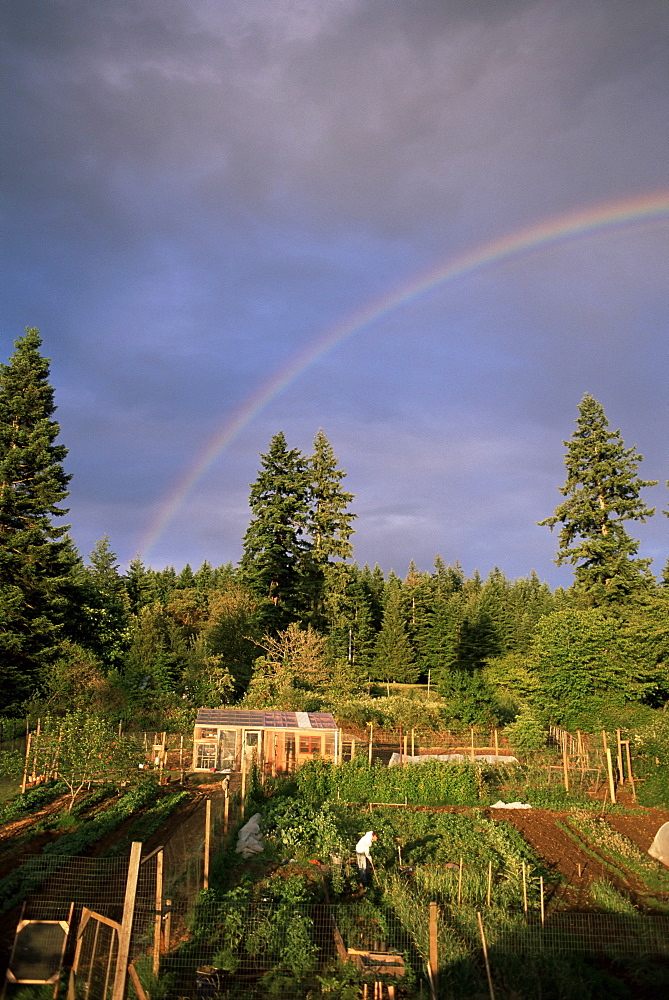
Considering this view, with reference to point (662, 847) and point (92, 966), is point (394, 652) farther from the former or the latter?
point (92, 966)

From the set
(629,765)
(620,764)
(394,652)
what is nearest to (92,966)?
(629,765)

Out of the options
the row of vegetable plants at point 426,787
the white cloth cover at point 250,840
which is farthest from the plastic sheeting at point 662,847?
the white cloth cover at point 250,840

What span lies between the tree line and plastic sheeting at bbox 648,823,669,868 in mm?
12015

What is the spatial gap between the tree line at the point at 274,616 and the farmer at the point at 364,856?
52.9 feet

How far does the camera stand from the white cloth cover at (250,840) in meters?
13.1

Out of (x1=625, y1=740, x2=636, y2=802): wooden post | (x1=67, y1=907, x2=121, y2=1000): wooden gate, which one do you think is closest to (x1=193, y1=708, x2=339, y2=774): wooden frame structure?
(x1=625, y1=740, x2=636, y2=802): wooden post

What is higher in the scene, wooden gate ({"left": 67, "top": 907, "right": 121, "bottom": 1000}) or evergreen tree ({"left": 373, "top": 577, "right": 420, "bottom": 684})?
evergreen tree ({"left": 373, "top": 577, "right": 420, "bottom": 684})

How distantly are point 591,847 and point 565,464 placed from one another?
2680cm

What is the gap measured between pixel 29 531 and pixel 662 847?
2929 centimetres

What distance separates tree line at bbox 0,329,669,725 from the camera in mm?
27531

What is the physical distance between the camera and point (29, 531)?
32.6 metres

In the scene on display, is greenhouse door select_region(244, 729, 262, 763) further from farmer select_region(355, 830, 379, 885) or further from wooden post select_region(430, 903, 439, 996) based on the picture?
wooden post select_region(430, 903, 439, 996)

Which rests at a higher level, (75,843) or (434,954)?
(434,954)

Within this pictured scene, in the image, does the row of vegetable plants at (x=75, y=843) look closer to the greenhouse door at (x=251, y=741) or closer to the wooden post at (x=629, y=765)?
the greenhouse door at (x=251, y=741)
